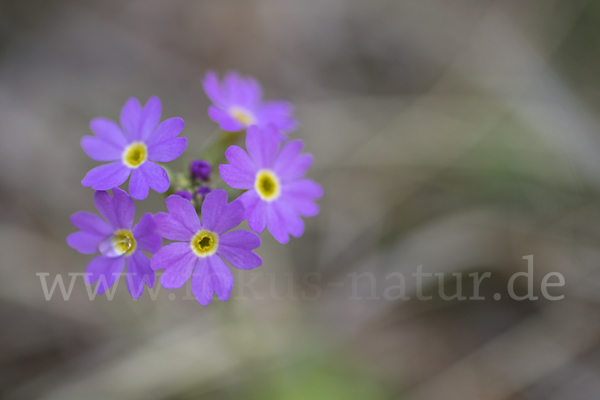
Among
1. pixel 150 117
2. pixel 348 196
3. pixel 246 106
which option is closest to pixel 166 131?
pixel 150 117

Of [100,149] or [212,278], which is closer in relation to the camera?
[212,278]

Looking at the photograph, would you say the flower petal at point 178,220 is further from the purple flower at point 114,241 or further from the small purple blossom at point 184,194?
the small purple blossom at point 184,194

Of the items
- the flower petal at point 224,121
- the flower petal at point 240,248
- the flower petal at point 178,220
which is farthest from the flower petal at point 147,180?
the flower petal at point 224,121

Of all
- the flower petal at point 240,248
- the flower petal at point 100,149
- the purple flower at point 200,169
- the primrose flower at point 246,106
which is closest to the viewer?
the flower petal at point 240,248

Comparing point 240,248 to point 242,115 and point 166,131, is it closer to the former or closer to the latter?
point 166,131

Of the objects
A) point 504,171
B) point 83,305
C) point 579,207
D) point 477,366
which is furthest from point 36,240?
point 579,207

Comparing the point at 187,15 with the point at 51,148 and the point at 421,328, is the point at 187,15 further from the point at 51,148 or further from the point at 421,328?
the point at 421,328

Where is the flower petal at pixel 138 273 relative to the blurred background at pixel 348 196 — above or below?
below
